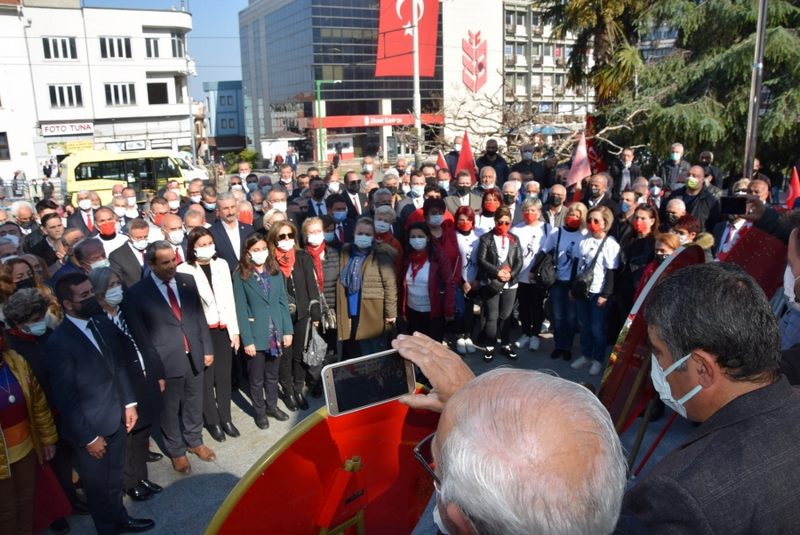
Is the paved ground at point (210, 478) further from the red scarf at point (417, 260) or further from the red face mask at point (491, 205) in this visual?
the red face mask at point (491, 205)

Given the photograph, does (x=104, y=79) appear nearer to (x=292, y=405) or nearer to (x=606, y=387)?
(x=292, y=405)

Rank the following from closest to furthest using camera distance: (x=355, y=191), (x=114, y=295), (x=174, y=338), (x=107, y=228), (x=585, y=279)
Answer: (x=114, y=295), (x=174, y=338), (x=585, y=279), (x=107, y=228), (x=355, y=191)

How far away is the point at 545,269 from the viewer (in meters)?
6.17

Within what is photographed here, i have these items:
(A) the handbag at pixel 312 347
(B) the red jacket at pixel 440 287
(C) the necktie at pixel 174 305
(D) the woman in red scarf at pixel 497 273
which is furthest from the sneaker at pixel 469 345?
(C) the necktie at pixel 174 305

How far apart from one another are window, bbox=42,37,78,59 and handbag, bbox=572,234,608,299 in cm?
4571

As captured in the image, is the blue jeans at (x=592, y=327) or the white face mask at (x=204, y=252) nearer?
the white face mask at (x=204, y=252)

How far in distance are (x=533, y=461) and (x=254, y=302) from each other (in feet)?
13.8

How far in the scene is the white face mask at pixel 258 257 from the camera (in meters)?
4.91

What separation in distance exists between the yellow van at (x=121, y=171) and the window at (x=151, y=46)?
25.3 meters

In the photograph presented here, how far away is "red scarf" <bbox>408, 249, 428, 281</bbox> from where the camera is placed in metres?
5.87

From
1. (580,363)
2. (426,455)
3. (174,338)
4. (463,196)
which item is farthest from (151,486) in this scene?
(463,196)

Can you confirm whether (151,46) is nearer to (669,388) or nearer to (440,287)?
(440,287)

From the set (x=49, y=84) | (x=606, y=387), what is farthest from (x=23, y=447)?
(x=49, y=84)

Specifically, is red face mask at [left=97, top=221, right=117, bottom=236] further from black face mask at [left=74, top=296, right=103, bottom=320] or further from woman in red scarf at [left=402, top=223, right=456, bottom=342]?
woman in red scarf at [left=402, top=223, right=456, bottom=342]
